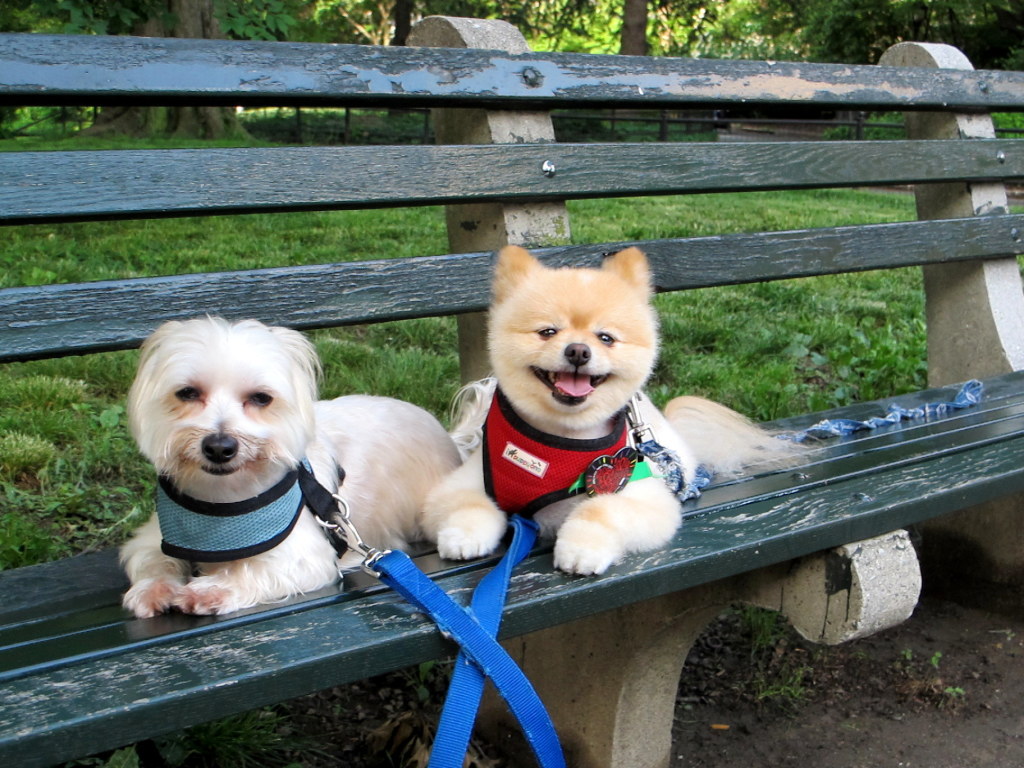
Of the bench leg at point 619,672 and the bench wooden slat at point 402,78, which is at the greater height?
the bench wooden slat at point 402,78

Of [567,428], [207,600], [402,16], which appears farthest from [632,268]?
[402,16]

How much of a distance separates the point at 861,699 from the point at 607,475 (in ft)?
5.13

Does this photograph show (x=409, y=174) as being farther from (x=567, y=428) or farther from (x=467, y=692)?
(x=467, y=692)

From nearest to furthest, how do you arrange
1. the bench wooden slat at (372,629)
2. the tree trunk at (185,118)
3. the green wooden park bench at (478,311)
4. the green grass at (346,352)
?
the bench wooden slat at (372,629)
the green wooden park bench at (478,311)
the green grass at (346,352)
the tree trunk at (185,118)

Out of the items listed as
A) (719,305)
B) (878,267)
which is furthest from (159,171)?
(719,305)

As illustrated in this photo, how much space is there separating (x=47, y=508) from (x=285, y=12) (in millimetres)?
4297

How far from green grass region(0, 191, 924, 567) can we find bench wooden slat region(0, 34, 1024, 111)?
1367 millimetres

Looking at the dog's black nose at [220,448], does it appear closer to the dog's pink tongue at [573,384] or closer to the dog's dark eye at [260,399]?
the dog's dark eye at [260,399]

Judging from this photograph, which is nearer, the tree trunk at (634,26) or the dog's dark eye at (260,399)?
the dog's dark eye at (260,399)

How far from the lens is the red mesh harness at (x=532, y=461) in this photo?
86.2 inches

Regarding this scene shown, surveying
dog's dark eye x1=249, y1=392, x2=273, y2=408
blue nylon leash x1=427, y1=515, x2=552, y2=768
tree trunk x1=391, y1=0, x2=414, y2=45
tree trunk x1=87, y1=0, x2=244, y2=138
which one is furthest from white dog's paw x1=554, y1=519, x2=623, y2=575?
tree trunk x1=391, y1=0, x2=414, y2=45

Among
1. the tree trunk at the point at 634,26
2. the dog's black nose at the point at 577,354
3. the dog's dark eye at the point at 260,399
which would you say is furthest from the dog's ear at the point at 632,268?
the tree trunk at the point at 634,26

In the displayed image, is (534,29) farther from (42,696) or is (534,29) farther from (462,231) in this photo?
(42,696)

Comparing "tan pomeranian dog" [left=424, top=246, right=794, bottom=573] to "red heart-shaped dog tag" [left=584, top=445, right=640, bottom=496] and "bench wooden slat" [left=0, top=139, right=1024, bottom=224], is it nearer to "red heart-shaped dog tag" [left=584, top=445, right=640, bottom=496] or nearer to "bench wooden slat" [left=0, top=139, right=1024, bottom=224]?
"red heart-shaped dog tag" [left=584, top=445, right=640, bottom=496]
